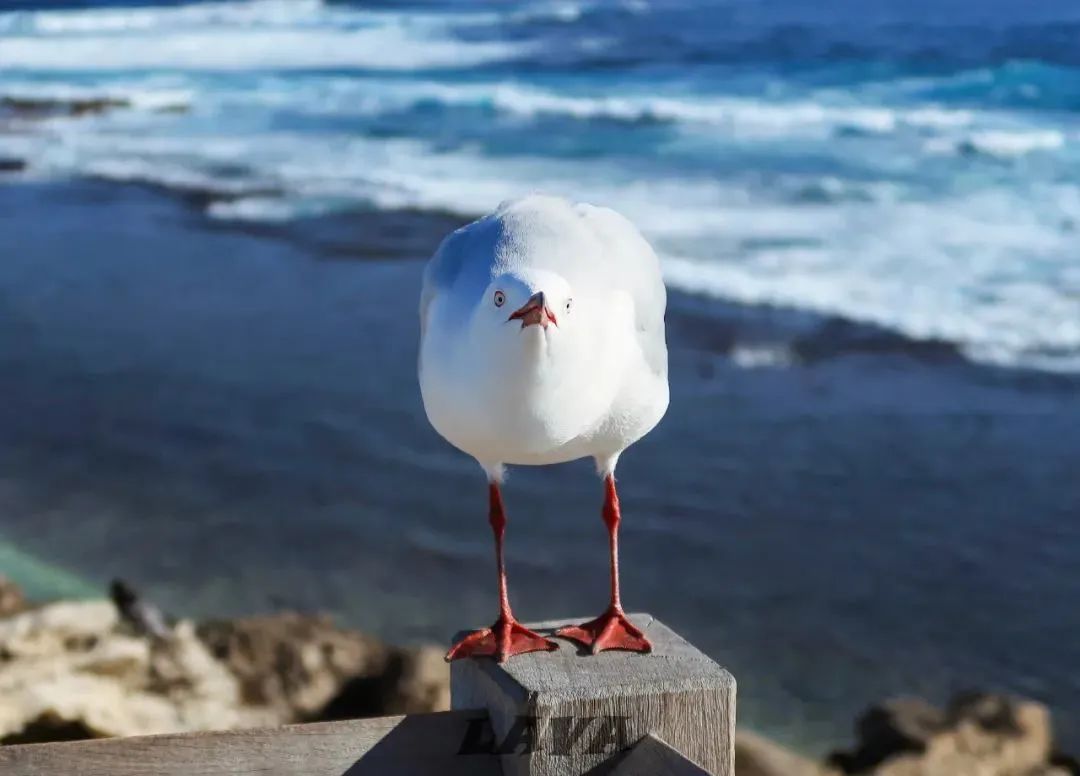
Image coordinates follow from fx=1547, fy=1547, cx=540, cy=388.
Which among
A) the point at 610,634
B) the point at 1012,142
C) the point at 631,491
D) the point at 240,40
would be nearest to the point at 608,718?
the point at 610,634

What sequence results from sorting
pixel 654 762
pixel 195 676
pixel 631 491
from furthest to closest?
pixel 631 491 < pixel 195 676 < pixel 654 762

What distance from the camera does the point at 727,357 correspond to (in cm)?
842

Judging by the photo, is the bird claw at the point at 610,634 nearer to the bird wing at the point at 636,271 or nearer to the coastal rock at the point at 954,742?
the bird wing at the point at 636,271

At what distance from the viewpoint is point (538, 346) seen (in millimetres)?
2482

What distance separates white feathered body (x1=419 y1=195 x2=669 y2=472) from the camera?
2492mm

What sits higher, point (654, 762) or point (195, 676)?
point (654, 762)

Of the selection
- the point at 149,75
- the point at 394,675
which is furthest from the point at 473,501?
the point at 149,75

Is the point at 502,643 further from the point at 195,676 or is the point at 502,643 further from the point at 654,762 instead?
the point at 195,676

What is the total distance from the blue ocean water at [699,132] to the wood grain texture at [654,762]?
706cm

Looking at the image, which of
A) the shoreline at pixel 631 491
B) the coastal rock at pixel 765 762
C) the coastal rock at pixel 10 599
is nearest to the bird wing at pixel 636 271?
the coastal rock at pixel 765 762

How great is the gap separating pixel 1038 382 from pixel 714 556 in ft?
9.76

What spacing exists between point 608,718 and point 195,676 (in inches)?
109

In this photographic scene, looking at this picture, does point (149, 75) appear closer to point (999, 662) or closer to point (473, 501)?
point (473, 501)

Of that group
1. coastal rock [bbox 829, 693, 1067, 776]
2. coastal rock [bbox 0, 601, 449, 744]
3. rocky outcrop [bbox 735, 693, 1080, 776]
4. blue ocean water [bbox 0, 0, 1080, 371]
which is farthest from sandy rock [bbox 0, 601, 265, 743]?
blue ocean water [bbox 0, 0, 1080, 371]
